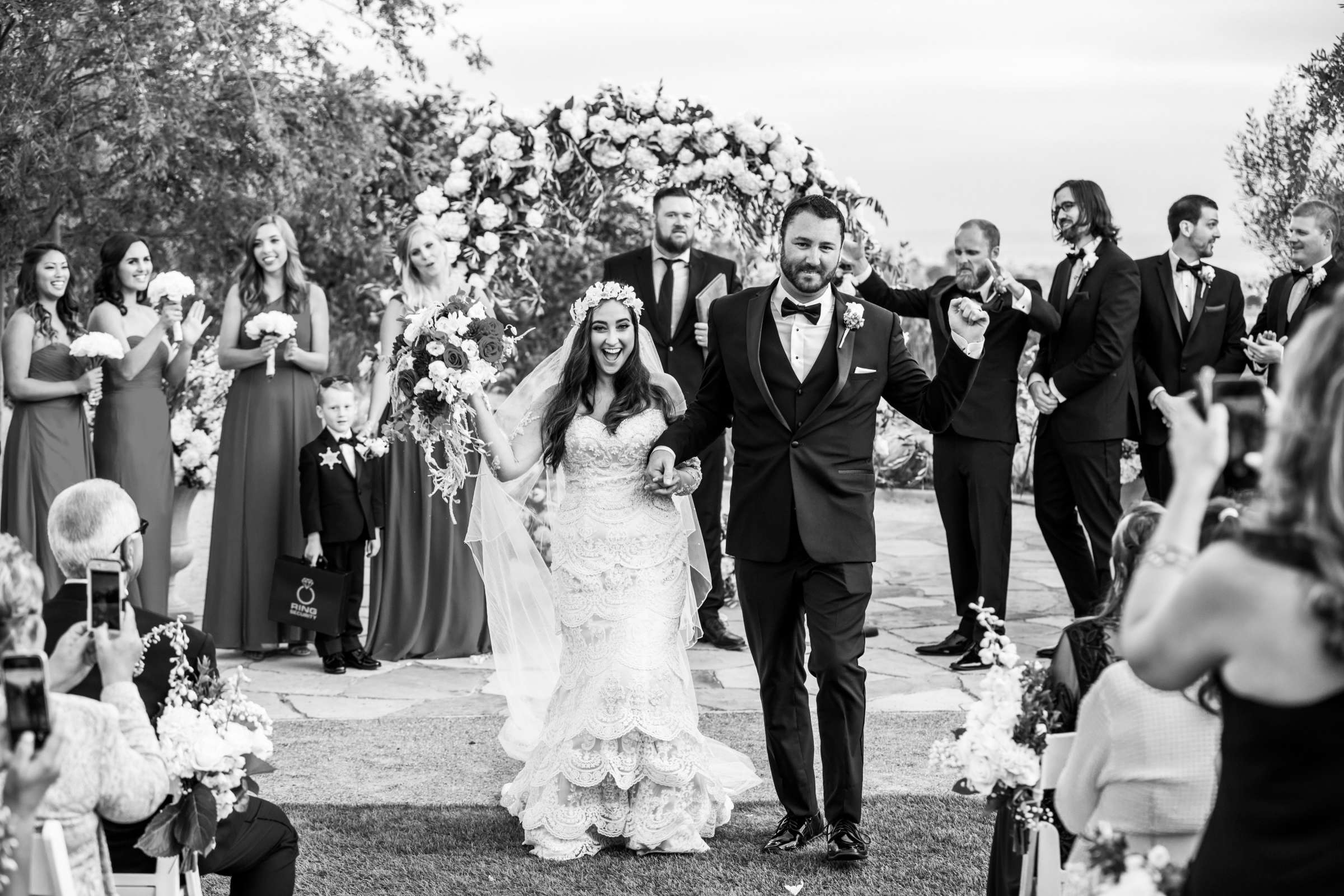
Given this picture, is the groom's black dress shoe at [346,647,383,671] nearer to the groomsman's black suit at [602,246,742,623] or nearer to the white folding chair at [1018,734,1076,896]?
the groomsman's black suit at [602,246,742,623]

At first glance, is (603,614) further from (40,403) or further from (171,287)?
(40,403)

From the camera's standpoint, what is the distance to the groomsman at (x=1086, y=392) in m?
7.51

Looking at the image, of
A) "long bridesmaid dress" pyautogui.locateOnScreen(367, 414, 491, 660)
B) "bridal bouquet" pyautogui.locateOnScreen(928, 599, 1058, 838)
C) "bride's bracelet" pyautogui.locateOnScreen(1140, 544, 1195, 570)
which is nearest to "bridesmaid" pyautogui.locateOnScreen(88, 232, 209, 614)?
"long bridesmaid dress" pyautogui.locateOnScreen(367, 414, 491, 660)

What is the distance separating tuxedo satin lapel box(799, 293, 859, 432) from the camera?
4984 mm

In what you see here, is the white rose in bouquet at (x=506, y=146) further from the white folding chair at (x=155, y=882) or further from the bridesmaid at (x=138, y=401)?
the white folding chair at (x=155, y=882)

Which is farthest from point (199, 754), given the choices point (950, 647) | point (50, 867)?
point (950, 647)

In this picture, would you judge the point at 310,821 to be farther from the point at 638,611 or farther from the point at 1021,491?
the point at 1021,491

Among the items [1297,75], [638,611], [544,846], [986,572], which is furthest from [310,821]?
[1297,75]

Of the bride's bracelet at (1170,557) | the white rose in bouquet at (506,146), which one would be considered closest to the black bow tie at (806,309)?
the bride's bracelet at (1170,557)

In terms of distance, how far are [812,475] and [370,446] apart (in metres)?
3.21

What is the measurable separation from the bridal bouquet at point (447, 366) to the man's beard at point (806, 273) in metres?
1.34

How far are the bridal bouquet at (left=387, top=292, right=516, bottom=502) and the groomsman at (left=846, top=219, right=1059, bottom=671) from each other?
8.62 feet

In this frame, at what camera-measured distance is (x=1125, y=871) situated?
97.6 inches

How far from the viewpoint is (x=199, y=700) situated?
11.1 ft
